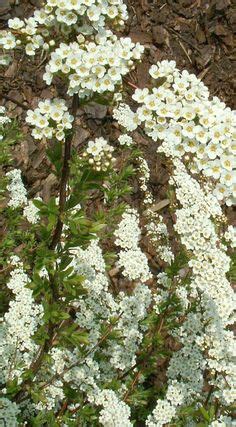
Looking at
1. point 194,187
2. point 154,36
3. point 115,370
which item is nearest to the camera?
point 194,187

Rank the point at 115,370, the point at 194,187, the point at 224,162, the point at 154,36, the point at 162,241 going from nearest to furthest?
the point at 224,162 < the point at 194,187 < the point at 115,370 < the point at 162,241 < the point at 154,36

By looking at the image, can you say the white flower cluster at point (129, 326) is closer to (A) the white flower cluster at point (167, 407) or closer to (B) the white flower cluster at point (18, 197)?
(A) the white flower cluster at point (167, 407)

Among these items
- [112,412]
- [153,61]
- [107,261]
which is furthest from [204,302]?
[153,61]

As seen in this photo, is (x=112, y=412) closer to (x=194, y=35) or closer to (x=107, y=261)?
(x=107, y=261)

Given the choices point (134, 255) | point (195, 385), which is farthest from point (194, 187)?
point (195, 385)

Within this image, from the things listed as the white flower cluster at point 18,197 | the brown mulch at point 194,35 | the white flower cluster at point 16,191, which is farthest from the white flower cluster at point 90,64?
the brown mulch at point 194,35

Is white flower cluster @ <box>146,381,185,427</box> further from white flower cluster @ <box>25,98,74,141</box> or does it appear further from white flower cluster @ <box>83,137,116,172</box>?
white flower cluster @ <box>25,98,74,141</box>

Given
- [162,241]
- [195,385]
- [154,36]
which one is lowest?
[195,385]

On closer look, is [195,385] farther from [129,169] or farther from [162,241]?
[129,169]
